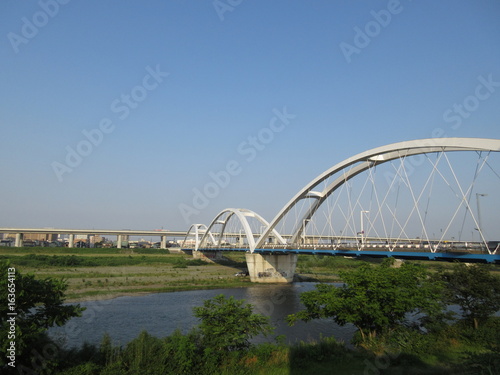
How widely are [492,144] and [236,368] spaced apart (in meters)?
19.0

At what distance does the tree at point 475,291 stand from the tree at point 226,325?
11569 mm

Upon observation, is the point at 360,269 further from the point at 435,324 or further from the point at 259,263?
the point at 259,263

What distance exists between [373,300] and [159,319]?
15.2 meters

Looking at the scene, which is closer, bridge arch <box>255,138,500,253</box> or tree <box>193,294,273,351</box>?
tree <box>193,294,273,351</box>

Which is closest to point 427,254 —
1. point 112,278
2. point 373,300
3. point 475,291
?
point 475,291

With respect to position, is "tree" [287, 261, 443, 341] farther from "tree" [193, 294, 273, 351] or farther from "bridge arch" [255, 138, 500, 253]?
"bridge arch" [255, 138, 500, 253]

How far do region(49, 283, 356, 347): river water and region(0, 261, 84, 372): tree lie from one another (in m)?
1.22

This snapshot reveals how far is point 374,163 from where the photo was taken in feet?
116

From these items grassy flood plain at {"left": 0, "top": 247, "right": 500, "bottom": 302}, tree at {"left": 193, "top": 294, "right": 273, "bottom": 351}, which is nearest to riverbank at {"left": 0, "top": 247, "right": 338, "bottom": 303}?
grassy flood plain at {"left": 0, "top": 247, "right": 500, "bottom": 302}

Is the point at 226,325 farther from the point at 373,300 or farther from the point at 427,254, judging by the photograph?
the point at 427,254

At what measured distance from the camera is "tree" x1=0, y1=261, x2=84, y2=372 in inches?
411

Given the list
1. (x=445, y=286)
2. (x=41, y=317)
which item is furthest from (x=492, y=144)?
(x=41, y=317)

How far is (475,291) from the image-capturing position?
19.2m

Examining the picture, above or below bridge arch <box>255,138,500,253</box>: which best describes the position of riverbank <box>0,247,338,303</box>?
below
